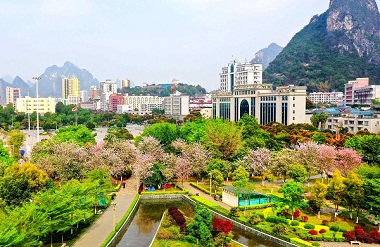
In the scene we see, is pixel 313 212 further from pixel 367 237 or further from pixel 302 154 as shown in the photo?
pixel 302 154

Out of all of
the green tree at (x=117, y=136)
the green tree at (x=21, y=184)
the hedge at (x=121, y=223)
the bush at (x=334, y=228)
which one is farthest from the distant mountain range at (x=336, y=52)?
the green tree at (x=21, y=184)

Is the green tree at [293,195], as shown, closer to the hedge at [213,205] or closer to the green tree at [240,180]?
the green tree at [240,180]

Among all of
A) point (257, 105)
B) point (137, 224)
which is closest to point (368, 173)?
point (137, 224)

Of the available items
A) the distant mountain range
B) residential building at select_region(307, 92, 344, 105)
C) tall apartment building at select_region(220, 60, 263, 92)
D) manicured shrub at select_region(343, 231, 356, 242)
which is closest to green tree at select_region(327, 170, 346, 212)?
manicured shrub at select_region(343, 231, 356, 242)

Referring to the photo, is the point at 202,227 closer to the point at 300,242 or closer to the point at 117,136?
the point at 300,242

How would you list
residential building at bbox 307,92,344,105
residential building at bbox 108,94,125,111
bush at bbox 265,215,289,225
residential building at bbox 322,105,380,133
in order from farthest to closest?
residential building at bbox 108,94,125,111, residential building at bbox 307,92,344,105, residential building at bbox 322,105,380,133, bush at bbox 265,215,289,225

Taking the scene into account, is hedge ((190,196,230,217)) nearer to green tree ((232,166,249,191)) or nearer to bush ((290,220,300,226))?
green tree ((232,166,249,191))

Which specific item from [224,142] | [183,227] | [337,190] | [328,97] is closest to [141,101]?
[328,97]
